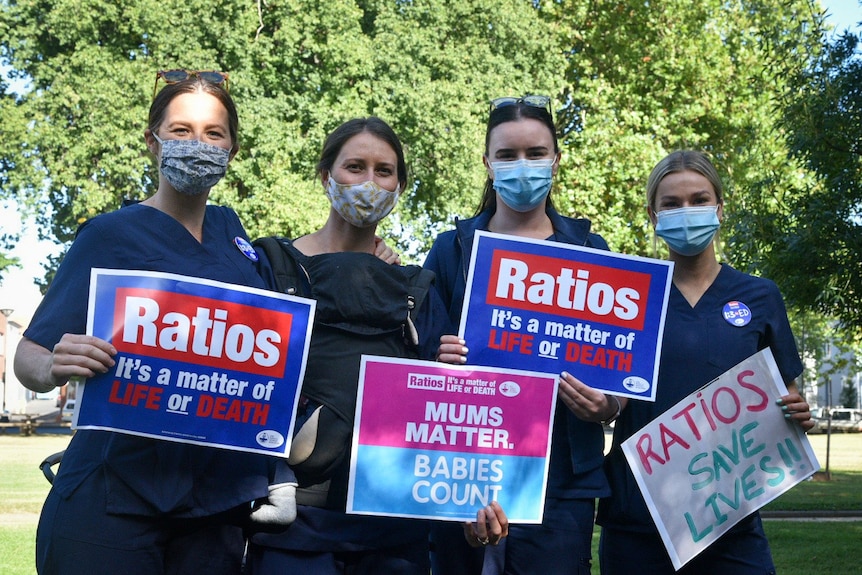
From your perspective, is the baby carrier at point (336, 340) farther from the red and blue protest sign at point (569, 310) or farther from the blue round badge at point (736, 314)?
the blue round badge at point (736, 314)

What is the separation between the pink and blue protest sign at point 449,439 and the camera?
11.7ft

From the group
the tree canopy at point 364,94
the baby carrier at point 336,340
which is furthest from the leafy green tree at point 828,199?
the baby carrier at point 336,340

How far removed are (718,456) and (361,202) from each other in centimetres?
183

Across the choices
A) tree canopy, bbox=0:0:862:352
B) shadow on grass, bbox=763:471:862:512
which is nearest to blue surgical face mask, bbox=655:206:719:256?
shadow on grass, bbox=763:471:862:512

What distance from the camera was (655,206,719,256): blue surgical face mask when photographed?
4445mm

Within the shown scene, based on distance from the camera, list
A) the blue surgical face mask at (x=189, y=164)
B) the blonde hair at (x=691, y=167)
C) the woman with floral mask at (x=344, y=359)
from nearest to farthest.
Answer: the woman with floral mask at (x=344, y=359)
the blue surgical face mask at (x=189, y=164)
the blonde hair at (x=691, y=167)

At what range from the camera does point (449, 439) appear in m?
3.72

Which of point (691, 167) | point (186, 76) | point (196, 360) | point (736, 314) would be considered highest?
point (691, 167)

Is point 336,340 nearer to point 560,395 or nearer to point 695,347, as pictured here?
point 560,395

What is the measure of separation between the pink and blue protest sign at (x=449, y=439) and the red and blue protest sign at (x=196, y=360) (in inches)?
11.9

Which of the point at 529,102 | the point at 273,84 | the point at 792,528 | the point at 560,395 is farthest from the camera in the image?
the point at 273,84

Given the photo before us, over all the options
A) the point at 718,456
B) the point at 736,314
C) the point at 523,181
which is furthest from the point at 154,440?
the point at 736,314

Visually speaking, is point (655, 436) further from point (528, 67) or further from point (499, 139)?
point (528, 67)

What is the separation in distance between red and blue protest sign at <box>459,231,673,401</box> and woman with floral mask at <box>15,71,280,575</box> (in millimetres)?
959
